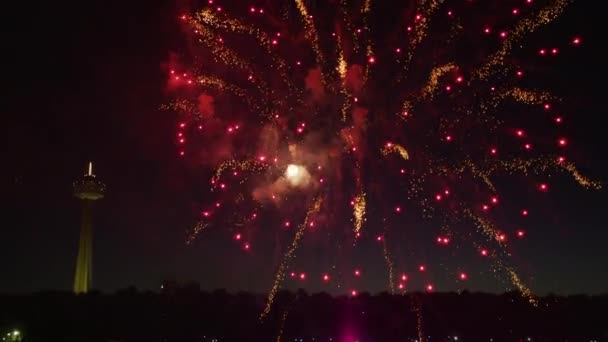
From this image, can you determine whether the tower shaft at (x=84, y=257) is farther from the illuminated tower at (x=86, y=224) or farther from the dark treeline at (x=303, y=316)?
the dark treeline at (x=303, y=316)

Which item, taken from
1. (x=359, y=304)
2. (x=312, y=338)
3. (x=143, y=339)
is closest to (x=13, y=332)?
(x=143, y=339)

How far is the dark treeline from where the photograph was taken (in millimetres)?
32688

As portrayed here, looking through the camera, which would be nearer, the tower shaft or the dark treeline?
the dark treeline

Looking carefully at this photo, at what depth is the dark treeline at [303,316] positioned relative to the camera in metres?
32.7

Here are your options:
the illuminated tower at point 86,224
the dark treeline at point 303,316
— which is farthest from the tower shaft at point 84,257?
the dark treeline at point 303,316

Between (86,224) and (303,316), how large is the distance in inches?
2027

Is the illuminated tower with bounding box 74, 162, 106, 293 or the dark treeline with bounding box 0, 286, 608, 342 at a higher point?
the illuminated tower with bounding box 74, 162, 106, 293

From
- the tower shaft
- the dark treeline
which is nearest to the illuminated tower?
the tower shaft

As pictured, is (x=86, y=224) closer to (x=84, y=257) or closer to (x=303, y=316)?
(x=84, y=257)

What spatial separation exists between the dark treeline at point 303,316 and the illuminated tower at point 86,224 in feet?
132

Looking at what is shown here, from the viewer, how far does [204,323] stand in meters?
33.7

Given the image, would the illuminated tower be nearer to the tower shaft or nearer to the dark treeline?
the tower shaft

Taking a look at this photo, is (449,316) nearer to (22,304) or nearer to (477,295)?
(477,295)

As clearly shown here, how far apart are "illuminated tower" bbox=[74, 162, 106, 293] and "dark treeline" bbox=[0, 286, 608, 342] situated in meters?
40.3
